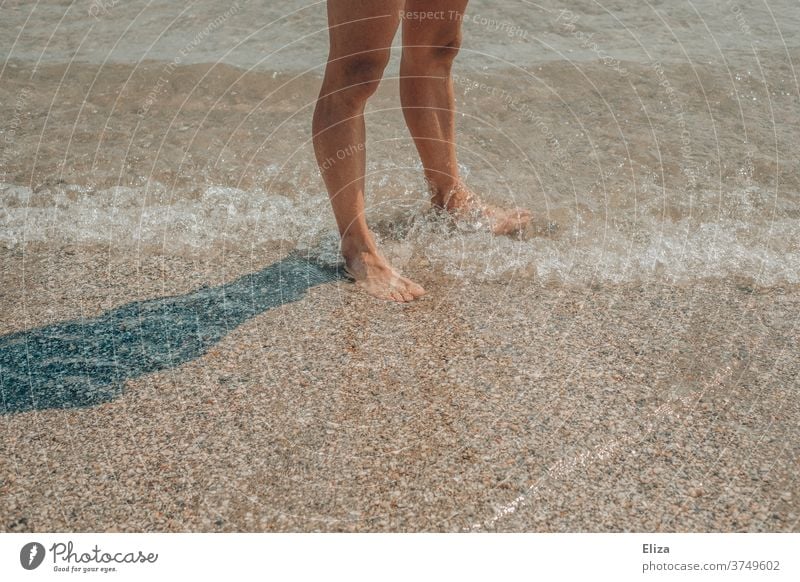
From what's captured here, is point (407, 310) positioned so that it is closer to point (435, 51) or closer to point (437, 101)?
point (437, 101)

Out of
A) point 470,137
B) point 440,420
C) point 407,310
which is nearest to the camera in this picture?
Result: point 440,420

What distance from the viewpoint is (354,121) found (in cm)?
275

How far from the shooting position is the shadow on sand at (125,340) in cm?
245

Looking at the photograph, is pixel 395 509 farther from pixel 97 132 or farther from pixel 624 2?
pixel 624 2

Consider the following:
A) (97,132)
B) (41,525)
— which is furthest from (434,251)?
(97,132)

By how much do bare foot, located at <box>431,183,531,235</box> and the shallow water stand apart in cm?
7

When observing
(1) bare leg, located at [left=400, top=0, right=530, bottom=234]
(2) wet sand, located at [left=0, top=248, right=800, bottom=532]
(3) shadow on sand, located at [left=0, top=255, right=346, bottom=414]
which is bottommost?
(3) shadow on sand, located at [left=0, top=255, right=346, bottom=414]

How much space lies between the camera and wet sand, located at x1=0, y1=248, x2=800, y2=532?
6.51ft

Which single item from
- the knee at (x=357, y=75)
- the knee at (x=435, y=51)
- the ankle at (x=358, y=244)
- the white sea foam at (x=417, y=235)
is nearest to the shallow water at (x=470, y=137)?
the white sea foam at (x=417, y=235)

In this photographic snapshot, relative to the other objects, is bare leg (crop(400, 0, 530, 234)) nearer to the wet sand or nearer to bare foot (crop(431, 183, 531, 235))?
bare foot (crop(431, 183, 531, 235))

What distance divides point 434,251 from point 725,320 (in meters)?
1.16

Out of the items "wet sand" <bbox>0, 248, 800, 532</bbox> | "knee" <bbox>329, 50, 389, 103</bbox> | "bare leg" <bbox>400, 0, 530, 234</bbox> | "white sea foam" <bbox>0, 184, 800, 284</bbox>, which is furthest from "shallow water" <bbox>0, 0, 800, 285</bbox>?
"knee" <bbox>329, 50, 389, 103</bbox>

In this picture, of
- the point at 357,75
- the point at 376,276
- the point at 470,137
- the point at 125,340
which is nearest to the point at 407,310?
the point at 376,276

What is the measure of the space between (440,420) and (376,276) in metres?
0.85
